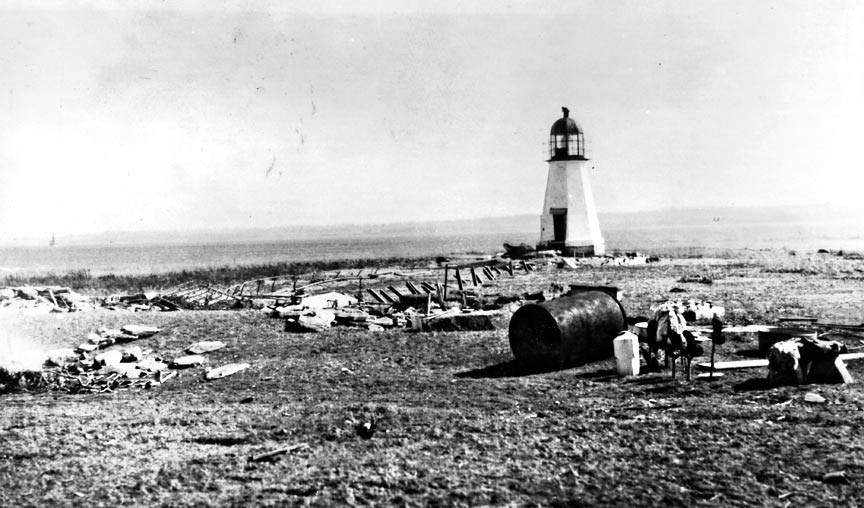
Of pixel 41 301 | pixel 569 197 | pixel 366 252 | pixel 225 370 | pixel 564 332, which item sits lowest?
pixel 366 252

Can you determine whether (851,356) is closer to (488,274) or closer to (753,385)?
(753,385)

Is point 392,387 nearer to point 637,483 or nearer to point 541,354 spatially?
point 541,354

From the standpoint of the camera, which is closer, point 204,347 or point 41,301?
point 204,347

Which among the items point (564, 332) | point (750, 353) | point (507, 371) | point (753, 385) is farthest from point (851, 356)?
→ point (507, 371)

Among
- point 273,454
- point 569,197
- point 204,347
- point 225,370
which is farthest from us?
point 569,197

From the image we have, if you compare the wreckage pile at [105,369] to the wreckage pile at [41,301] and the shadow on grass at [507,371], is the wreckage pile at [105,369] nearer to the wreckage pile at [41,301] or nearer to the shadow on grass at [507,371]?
the shadow on grass at [507,371]

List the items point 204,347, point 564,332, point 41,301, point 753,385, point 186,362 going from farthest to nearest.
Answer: point 41,301 < point 204,347 < point 186,362 < point 564,332 < point 753,385

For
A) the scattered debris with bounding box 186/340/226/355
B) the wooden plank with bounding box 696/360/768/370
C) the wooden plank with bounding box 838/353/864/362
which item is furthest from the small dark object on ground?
the scattered debris with bounding box 186/340/226/355
